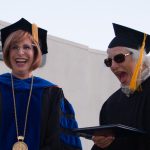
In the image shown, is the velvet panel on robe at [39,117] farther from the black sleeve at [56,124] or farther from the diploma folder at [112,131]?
the diploma folder at [112,131]

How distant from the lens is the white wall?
32.9 ft

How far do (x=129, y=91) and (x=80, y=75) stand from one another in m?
6.64

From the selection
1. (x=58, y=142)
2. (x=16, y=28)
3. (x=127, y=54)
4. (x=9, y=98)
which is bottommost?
(x=58, y=142)

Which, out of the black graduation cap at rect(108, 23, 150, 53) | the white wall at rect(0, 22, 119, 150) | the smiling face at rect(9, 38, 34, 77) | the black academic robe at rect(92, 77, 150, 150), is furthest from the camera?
the white wall at rect(0, 22, 119, 150)

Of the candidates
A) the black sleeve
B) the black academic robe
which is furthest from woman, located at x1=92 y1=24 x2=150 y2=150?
the black sleeve

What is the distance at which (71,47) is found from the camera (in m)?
10.6

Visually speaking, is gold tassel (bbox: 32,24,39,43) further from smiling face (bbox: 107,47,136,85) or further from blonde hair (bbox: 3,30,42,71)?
smiling face (bbox: 107,47,136,85)

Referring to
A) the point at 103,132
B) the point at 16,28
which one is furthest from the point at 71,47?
the point at 103,132

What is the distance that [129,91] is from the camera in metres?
4.11

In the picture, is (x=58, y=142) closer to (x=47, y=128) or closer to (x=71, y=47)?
(x=47, y=128)

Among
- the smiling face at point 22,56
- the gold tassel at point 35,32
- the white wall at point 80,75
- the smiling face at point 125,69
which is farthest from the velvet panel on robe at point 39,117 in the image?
the white wall at point 80,75

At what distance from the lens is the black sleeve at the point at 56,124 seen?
408cm

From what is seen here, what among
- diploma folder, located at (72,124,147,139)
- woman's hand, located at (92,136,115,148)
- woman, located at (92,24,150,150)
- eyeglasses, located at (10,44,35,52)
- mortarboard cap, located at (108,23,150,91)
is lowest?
woman's hand, located at (92,136,115,148)

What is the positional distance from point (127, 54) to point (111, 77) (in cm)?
753
